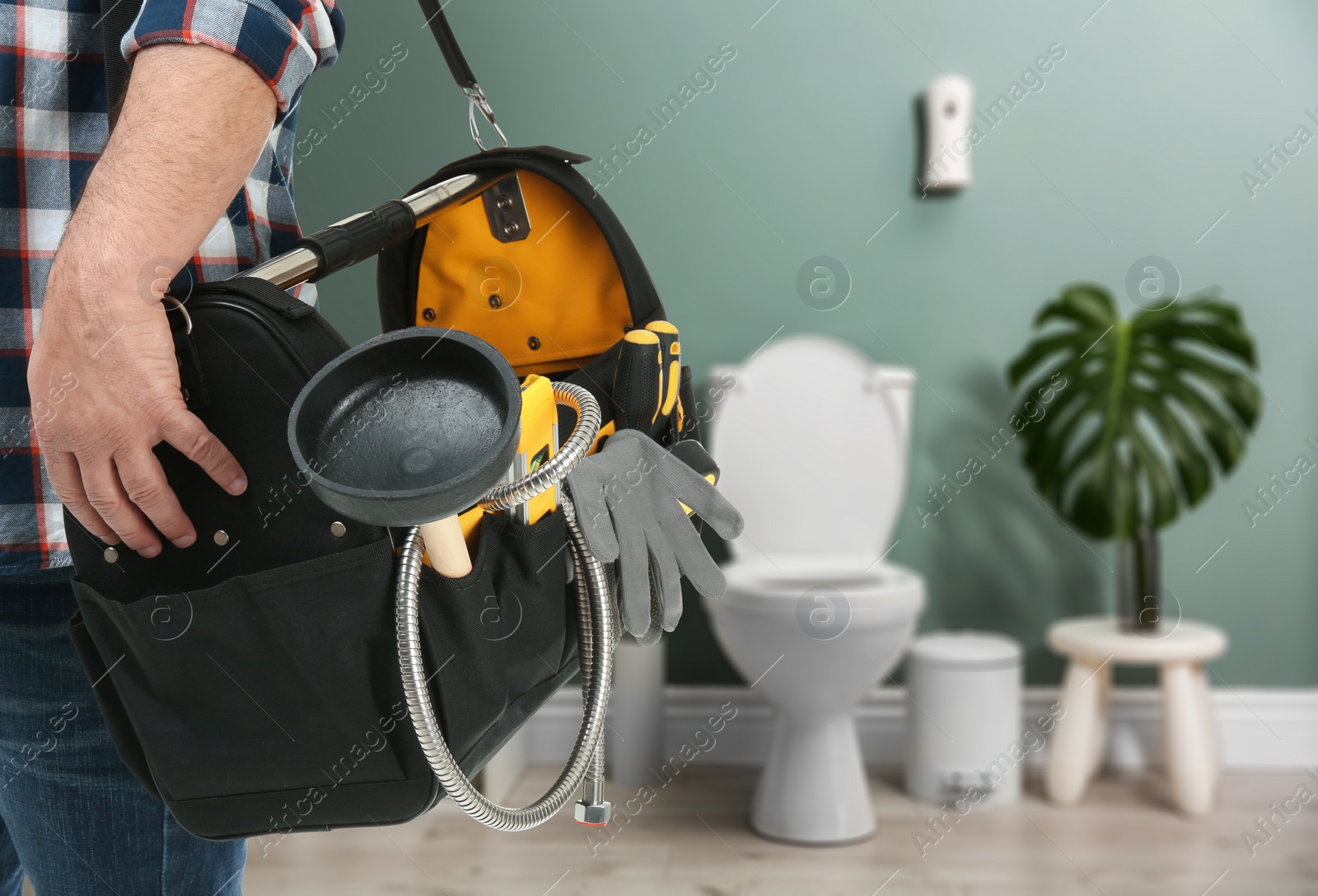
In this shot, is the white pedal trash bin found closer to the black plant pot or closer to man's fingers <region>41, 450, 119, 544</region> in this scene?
the black plant pot

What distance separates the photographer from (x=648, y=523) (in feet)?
1.71

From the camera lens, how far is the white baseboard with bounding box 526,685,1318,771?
1964mm

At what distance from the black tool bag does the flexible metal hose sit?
1cm

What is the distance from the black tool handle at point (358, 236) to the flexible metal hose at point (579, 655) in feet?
0.41

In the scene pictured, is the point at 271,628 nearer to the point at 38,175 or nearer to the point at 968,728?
the point at 38,175

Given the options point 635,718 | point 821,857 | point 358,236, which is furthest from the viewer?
point 635,718

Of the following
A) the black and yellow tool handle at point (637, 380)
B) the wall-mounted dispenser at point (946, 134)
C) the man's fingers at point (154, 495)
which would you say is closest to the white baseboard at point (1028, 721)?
the wall-mounted dispenser at point (946, 134)

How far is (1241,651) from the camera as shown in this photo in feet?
6.56

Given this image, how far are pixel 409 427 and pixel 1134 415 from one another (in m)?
1.77

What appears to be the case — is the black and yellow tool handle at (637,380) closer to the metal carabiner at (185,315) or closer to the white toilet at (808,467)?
the metal carabiner at (185,315)

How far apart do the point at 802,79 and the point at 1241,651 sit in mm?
1507

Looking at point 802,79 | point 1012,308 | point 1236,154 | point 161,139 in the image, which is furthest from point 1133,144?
point 161,139

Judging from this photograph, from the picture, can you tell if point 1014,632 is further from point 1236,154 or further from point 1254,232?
point 1236,154

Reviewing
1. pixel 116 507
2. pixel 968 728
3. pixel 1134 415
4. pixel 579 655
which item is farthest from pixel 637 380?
pixel 1134 415
